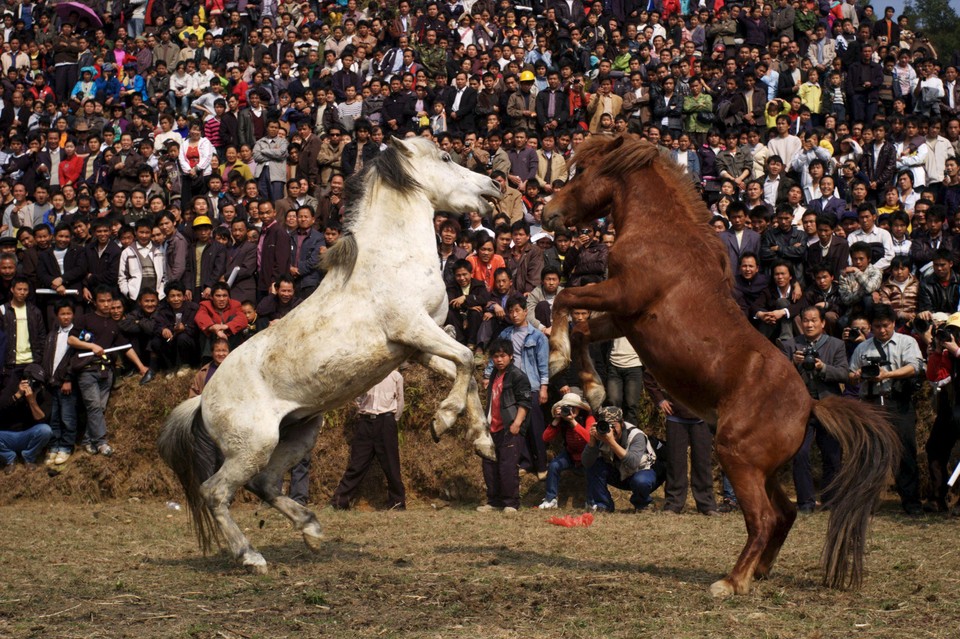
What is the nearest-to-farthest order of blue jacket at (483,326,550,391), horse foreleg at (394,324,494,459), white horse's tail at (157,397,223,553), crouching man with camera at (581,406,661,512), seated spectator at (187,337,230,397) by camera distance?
horse foreleg at (394,324,494,459), white horse's tail at (157,397,223,553), crouching man with camera at (581,406,661,512), seated spectator at (187,337,230,397), blue jacket at (483,326,550,391)

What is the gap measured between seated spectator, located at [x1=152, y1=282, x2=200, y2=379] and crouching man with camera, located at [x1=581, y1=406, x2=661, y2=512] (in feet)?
17.1

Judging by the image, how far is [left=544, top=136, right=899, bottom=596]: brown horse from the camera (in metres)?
7.19

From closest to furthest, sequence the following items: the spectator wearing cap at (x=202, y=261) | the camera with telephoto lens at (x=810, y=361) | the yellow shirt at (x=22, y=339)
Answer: the camera with telephoto lens at (x=810, y=361) < the yellow shirt at (x=22, y=339) < the spectator wearing cap at (x=202, y=261)

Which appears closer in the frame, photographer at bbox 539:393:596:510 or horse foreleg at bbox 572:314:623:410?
horse foreleg at bbox 572:314:623:410

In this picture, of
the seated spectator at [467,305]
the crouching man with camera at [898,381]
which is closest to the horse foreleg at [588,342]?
the crouching man with camera at [898,381]

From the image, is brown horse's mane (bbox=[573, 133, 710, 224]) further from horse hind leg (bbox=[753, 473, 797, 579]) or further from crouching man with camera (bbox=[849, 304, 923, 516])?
crouching man with camera (bbox=[849, 304, 923, 516])

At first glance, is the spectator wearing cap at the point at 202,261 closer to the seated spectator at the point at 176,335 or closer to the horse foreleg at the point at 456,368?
the seated spectator at the point at 176,335

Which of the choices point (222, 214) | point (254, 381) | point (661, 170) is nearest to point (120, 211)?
point (222, 214)

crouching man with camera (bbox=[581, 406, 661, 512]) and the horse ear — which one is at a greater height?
the horse ear

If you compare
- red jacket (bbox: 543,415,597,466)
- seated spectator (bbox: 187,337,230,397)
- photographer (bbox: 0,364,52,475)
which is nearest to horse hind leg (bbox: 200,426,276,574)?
seated spectator (bbox: 187,337,230,397)

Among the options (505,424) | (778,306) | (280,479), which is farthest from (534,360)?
(280,479)

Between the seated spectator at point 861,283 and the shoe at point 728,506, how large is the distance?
261 cm

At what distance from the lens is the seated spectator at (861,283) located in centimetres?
1222

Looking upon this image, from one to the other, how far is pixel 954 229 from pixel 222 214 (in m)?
10.5
